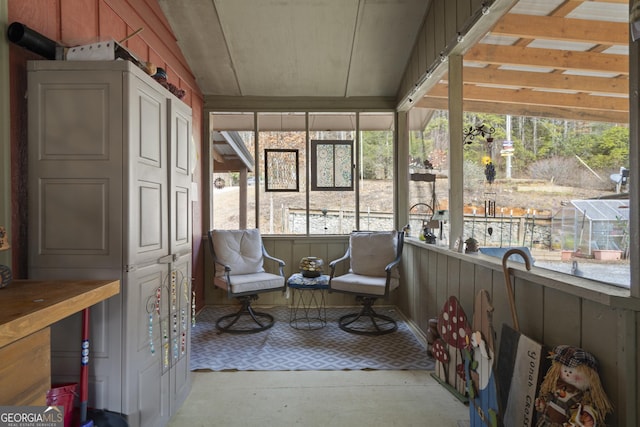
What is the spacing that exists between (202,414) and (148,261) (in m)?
1.05

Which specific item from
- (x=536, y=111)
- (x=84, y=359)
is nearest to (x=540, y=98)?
(x=536, y=111)

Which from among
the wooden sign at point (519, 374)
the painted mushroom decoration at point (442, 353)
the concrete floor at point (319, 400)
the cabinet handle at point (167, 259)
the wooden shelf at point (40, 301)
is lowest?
the concrete floor at point (319, 400)

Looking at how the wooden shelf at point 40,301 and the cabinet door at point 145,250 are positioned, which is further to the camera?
the cabinet door at point 145,250

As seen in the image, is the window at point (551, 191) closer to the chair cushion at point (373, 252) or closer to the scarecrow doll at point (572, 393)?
the scarecrow doll at point (572, 393)

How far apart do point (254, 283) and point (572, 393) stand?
2.71 meters

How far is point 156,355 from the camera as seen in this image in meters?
1.77

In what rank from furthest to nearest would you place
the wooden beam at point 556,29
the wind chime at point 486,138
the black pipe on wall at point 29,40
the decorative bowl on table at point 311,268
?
1. the decorative bowl on table at point 311,268
2. the wind chime at point 486,138
3. the wooden beam at point 556,29
4. the black pipe on wall at point 29,40

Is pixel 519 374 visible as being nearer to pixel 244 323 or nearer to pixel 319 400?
pixel 319 400

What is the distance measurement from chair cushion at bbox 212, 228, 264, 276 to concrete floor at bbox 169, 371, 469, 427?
137cm

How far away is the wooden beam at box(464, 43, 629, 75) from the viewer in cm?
178

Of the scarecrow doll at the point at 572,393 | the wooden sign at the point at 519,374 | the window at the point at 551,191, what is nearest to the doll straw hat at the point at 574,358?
the scarecrow doll at the point at 572,393

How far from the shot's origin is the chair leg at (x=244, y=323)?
3.41 meters

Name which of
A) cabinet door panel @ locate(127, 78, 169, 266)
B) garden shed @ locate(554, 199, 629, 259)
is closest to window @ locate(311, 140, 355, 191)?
cabinet door panel @ locate(127, 78, 169, 266)

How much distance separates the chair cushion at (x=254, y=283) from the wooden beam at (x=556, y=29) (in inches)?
113
